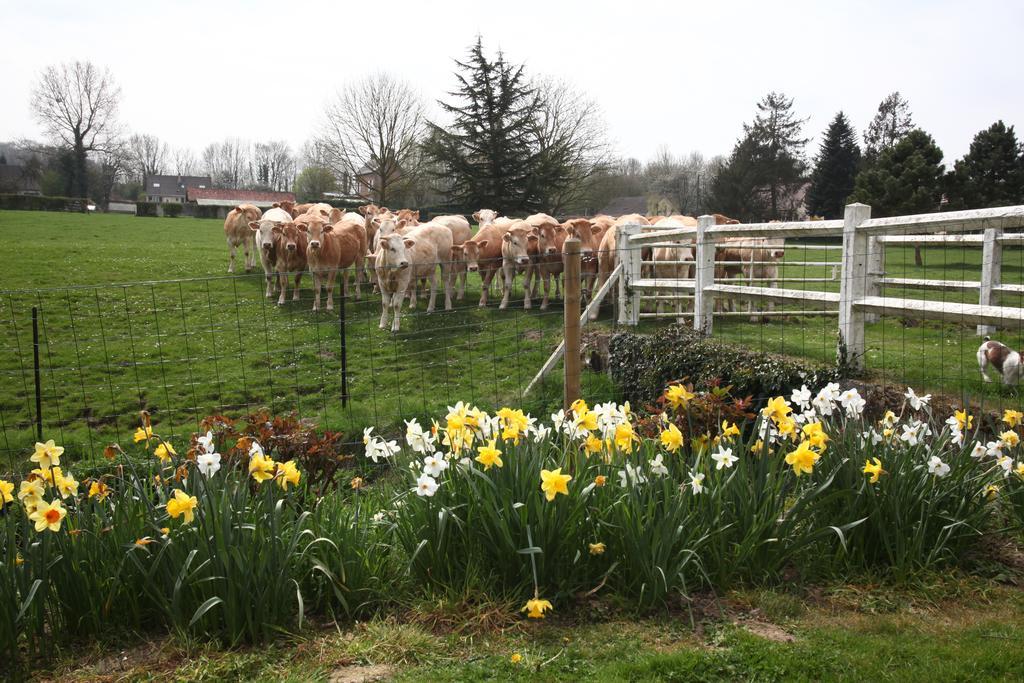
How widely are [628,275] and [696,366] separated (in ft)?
10.8

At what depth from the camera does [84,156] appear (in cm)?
6219

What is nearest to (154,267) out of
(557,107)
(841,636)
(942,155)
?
(841,636)

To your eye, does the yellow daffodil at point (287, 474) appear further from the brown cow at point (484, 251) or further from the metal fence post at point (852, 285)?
the brown cow at point (484, 251)

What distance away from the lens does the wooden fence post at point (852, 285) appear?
7.13 m

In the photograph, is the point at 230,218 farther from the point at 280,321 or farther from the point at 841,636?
the point at 841,636

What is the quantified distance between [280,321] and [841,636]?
12537 mm

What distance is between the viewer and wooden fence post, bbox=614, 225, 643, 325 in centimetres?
1126

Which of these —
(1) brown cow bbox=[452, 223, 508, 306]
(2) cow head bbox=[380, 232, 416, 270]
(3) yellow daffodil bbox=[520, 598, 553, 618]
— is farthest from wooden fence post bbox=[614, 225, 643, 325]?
(3) yellow daffodil bbox=[520, 598, 553, 618]

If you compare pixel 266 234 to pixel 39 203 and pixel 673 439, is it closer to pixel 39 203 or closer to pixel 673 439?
pixel 673 439

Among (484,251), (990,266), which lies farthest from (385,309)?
(990,266)

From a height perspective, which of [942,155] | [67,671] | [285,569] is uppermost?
[942,155]

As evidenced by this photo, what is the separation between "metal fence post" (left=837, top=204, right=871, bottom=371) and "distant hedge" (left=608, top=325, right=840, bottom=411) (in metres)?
0.24

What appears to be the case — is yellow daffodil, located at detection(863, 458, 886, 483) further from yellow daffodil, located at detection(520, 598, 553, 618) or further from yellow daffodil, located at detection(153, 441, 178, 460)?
yellow daffodil, located at detection(153, 441, 178, 460)

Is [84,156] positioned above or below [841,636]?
above
